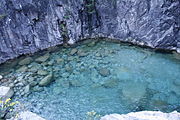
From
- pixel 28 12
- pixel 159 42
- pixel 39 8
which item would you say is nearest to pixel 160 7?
pixel 159 42

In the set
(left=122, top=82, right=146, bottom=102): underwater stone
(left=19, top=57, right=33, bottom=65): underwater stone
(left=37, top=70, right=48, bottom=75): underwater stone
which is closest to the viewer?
(left=122, top=82, right=146, bottom=102): underwater stone

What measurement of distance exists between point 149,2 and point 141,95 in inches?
202

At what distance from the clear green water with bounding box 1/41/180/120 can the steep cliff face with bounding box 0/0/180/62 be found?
101cm

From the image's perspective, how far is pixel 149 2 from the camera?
7.85 m

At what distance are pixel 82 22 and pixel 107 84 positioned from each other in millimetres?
4862

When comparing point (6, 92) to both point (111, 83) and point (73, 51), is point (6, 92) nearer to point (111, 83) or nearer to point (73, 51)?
point (73, 51)

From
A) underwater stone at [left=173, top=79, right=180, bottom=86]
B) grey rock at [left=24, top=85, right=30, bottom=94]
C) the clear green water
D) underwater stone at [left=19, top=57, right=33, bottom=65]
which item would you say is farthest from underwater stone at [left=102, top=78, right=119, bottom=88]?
underwater stone at [left=19, top=57, right=33, bottom=65]

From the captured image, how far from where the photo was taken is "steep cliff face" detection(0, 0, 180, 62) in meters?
7.82

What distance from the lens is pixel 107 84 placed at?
6.65 metres

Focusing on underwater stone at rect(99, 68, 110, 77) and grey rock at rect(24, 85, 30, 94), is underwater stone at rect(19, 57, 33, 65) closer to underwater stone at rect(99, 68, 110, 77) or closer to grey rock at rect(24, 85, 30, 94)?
grey rock at rect(24, 85, 30, 94)

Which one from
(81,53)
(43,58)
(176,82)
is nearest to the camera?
(176,82)

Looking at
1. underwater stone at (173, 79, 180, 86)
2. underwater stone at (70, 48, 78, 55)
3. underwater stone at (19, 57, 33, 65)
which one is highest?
underwater stone at (70, 48, 78, 55)

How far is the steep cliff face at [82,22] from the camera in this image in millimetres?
7816

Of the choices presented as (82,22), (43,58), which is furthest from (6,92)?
(82,22)
